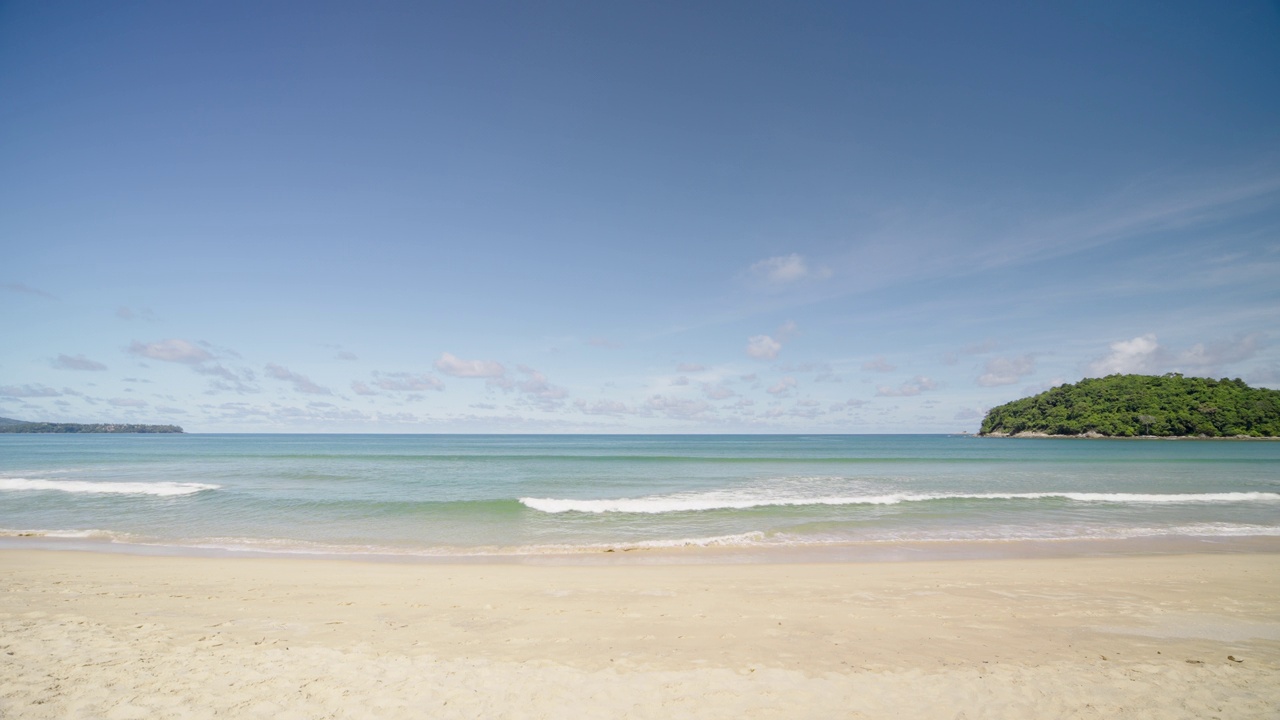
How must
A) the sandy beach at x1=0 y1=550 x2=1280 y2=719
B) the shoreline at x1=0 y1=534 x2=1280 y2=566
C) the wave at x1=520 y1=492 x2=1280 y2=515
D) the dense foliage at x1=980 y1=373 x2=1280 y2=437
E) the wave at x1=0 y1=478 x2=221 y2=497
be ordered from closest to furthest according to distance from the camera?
the sandy beach at x1=0 y1=550 x2=1280 y2=719 < the shoreline at x1=0 y1=534 x2=1280 y2=566 < the wave at x1=520 y1=492 x2=1280 y2=515 < the wave at x1=0 y1=478 x2=221 y2=497 < the dense foliage at x1=980 y1=373 x2=1280 y2=437

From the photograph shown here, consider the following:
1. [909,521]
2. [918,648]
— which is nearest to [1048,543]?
[909,521]

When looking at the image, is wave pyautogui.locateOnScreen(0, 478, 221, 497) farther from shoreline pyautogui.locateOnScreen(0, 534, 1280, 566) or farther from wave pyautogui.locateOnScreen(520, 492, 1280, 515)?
wave pyautogui.locateOnScreen(520, 492, 1280, 515)

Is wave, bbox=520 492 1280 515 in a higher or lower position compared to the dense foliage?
lower

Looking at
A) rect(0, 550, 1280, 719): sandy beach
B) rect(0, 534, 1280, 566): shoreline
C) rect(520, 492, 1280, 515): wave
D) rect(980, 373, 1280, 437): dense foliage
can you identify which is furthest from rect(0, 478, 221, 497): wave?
rect(980, 373, 1280, 437): dense foliage

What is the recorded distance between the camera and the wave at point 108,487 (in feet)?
78.0

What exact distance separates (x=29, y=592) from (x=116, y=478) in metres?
29.2

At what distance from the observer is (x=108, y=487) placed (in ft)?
83.2

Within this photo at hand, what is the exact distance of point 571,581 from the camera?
10.3m

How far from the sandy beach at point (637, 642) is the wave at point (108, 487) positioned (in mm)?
15686

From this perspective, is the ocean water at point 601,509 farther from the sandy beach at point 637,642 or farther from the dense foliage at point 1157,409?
the dense foliage at point 1157,409

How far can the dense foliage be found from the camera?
301 ft

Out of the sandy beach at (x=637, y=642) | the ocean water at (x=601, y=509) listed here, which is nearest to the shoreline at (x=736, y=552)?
the ocean water at (x=601, y=509)

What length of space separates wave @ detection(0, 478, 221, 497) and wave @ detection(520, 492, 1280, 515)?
1674 cm

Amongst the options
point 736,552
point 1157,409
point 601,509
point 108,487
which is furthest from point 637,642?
point 1157,409
